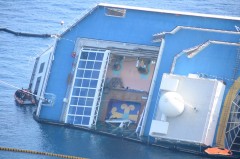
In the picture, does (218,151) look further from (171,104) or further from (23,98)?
(23,98)

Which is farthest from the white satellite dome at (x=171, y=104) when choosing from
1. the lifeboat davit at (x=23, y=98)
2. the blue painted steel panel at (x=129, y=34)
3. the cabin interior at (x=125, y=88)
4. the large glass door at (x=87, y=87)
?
the lifeboat davit at (x=23, y=98)

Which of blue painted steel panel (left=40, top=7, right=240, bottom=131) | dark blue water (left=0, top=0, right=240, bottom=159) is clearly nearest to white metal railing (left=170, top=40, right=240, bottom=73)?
blue painted steel panel (left=40, top=7, right=240, bottom=131)

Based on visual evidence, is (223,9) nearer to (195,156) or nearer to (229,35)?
(229,35)

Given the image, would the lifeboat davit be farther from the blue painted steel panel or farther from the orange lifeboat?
the orange lifeboat

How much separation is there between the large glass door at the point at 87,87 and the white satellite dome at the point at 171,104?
8991 millimetres

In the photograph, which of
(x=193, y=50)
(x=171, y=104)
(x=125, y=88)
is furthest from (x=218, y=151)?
(x=125, y=88)

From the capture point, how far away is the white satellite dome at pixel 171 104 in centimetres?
4894

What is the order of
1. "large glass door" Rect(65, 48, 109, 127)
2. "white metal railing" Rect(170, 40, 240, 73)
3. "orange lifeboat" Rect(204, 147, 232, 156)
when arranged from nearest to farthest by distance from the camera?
1. "orange lifeboat" Rect(204, 147, 232, 156)
2. "white metal railing" Rect(170, 40, 240, 73)
3. "large glass door" Rect(65, 48, 109, 127)

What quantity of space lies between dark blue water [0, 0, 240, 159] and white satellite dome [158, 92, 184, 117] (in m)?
3.58

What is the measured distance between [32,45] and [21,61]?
14.9 ft

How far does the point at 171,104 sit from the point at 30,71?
2781 centimetres

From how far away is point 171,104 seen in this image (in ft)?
160

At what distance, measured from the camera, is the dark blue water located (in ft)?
168

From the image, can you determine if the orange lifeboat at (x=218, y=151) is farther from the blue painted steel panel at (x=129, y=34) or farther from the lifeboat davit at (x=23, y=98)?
the lifeboat davit at (x=23, y=98)
